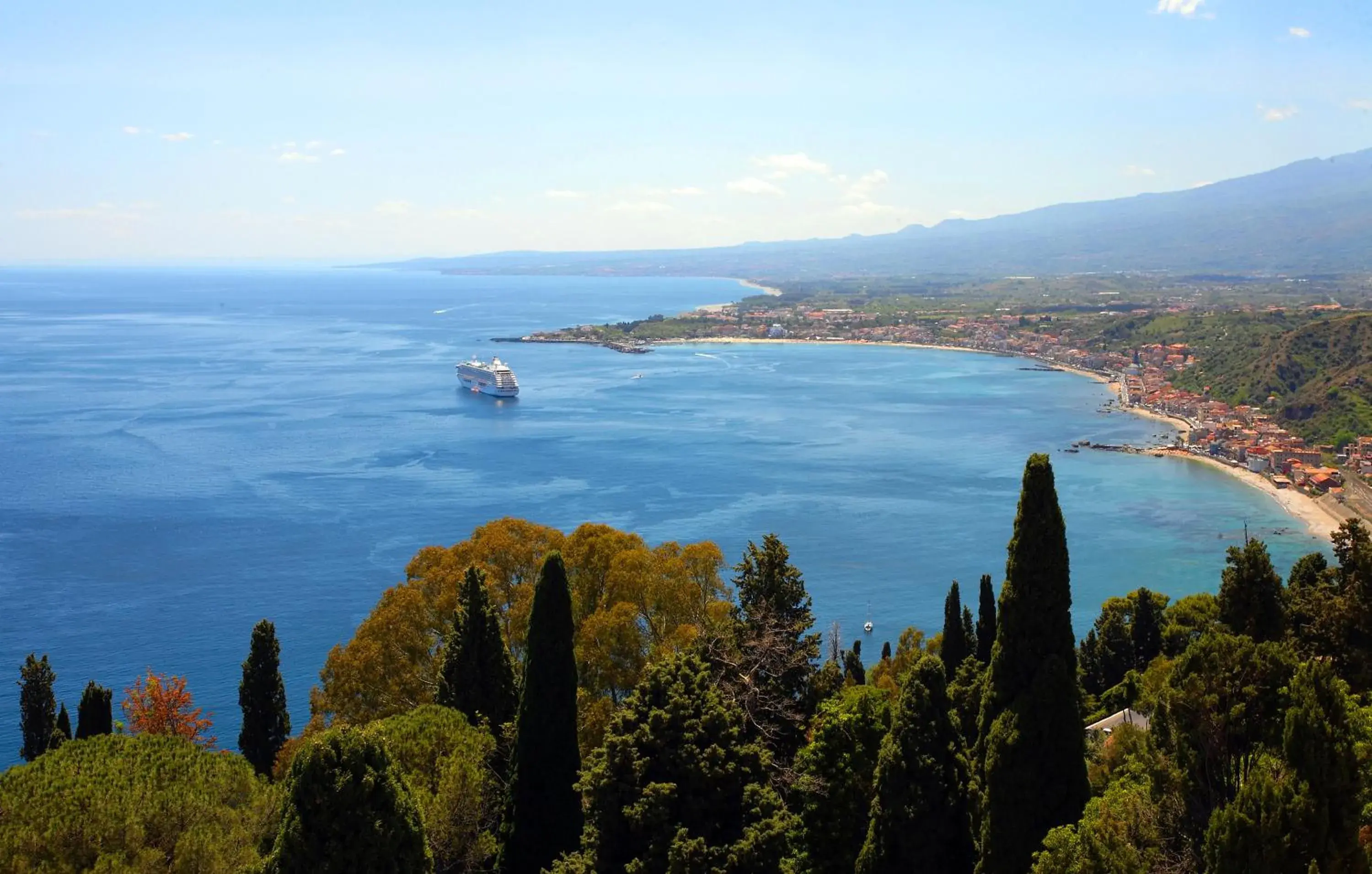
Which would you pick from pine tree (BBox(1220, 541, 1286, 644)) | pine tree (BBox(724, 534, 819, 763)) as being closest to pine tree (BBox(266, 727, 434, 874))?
pine tree (BBox(724, 534, 819, 763))

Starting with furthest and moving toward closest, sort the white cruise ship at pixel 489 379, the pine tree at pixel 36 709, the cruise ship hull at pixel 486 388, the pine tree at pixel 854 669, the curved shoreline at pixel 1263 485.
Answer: the white cruise ship at pixel 489 379
the cruise ship hull at pixel 486 388
the curved shoreline at pixel 1263 485
the pine tree at pixel 854 669
the pine tree at pixel 36 709

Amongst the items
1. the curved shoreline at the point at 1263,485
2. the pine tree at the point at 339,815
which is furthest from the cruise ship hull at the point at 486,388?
the pine tree at the point at 339,815

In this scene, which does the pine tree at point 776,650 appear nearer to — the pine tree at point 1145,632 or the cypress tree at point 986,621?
the cypress tree at point 986,621

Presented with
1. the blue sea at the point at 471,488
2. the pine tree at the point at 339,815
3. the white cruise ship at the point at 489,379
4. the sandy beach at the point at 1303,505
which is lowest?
the sandy beach at the point at 1303,505

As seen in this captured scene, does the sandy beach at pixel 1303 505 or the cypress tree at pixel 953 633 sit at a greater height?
the cypress tree at pixel 953 633

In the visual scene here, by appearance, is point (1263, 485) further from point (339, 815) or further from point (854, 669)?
point (339, 815)

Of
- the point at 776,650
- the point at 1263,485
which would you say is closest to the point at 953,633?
the point at 776,650

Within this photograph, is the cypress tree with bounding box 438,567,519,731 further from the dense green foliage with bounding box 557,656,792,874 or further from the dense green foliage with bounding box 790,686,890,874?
the dense green foliage with bounding box 790,686,890,874
